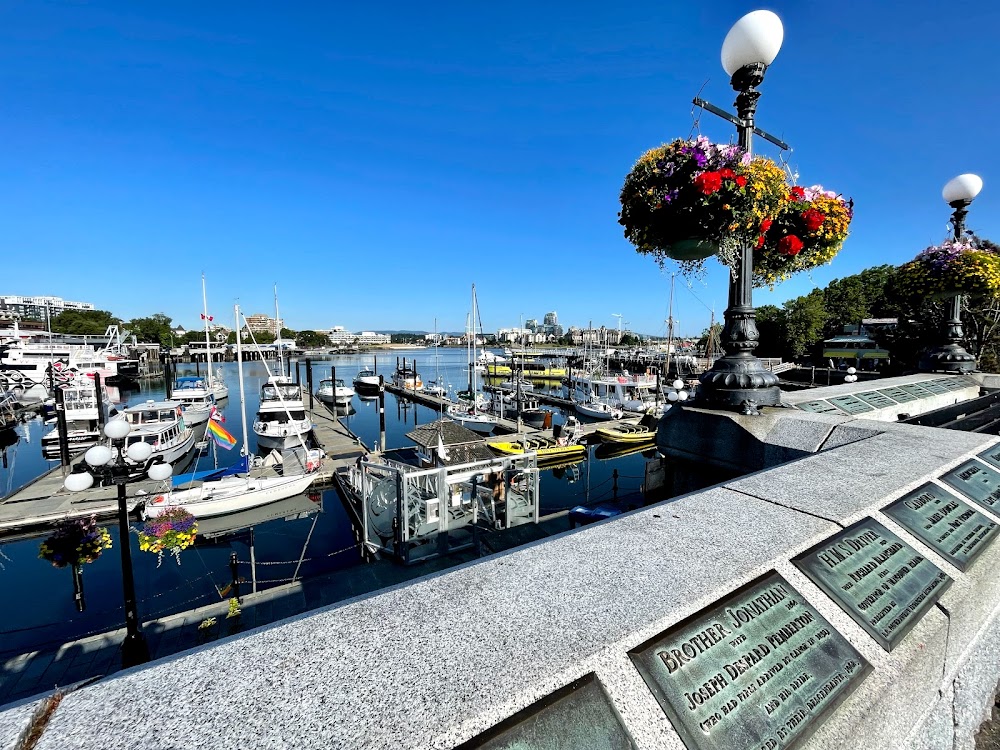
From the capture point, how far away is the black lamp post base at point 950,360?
27.5 feet

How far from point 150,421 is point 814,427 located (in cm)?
2952

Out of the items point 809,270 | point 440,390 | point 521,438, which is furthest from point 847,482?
point 440,390

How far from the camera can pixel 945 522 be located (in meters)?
2.59

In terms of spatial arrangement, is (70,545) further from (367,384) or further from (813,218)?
(367,384)

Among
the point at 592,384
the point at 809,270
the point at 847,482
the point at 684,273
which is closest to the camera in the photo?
the point at 847,482

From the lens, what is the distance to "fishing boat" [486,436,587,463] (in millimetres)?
23266

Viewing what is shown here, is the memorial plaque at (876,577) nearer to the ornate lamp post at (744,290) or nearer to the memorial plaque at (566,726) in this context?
the memorial plaque at (566,726)

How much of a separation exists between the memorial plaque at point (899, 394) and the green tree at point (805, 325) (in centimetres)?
5929

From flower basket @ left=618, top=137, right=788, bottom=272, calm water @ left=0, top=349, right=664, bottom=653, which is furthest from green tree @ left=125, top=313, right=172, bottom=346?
flower basket @ left=618, top=137, right=788, bottom=272

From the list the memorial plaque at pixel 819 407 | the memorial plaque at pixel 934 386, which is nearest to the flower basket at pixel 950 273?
the memorial plaque at pixel 934 386

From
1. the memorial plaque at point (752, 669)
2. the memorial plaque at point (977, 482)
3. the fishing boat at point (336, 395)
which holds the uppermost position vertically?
the memorial plaque at point (977, 482)

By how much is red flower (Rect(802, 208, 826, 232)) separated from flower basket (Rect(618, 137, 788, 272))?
1.48 feet

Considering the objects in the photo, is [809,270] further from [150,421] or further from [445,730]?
[150,421]

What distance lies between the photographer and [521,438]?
84.5 feet
